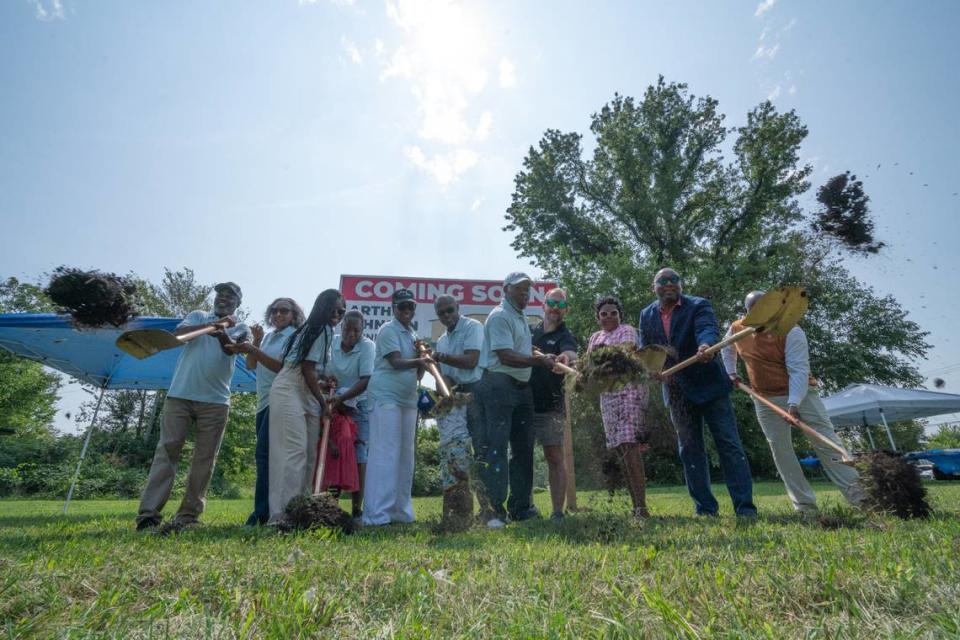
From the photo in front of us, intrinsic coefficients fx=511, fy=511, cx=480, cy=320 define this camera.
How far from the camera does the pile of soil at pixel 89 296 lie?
4.32m

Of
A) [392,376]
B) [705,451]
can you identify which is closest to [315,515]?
[392,376]

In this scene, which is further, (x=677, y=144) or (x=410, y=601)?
(x=677, y=144)

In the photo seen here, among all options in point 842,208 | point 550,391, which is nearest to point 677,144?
point 842,208

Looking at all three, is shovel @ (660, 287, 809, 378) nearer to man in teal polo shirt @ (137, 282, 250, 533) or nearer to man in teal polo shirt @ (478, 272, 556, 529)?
man in teal polo shirt @ (478, 272, 556, 529)

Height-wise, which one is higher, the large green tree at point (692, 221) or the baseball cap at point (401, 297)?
the large green tree at point (692, 221)

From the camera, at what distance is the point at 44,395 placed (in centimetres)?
2664

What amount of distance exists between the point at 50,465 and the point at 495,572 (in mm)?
22754

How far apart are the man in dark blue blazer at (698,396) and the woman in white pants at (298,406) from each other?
297 centimetres

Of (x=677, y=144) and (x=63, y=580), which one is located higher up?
(x=677, y=144)

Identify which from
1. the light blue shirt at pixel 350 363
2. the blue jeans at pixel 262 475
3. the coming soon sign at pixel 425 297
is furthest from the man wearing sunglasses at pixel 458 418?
the coming soon sign at pixel 425 297

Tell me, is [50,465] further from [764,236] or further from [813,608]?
[764,236]

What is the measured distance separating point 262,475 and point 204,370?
1.08 meters

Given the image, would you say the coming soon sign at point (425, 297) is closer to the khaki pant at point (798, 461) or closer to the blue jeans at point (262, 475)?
→ the blue jeans at point (262, 475)

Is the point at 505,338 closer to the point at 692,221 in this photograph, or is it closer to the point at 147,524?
the point at 147,524
